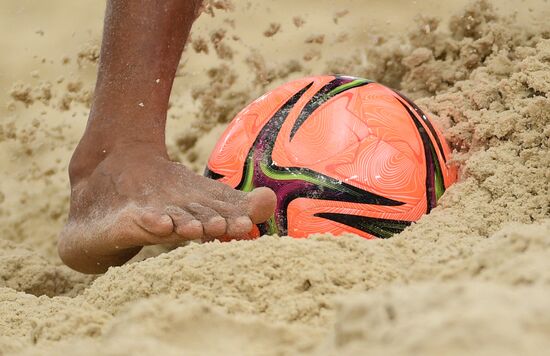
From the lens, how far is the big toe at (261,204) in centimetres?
219

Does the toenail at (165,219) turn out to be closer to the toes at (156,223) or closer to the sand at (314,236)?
the toes at (156,223)

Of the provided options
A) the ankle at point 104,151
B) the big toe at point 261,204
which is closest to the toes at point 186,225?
the big toe at point 261,204

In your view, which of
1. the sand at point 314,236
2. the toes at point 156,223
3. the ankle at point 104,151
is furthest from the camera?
the ankle at point 104,151

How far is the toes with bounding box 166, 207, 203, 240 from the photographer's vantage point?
2195mm

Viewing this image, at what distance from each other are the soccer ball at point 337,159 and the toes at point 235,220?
9cm

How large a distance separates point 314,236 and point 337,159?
0.47 metres

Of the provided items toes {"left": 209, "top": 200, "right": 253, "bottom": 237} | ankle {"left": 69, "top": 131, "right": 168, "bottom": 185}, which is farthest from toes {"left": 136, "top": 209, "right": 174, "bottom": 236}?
ankle {"left": 69, "top": 131, "right": 168, "bottom": 185}

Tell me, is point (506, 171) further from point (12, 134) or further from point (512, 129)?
point (12, 134)

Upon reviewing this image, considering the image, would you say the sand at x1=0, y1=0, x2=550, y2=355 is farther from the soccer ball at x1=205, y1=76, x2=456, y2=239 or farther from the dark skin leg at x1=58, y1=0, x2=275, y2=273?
the dark skin leg at x1=58, y1=0, x2=275, y2=273

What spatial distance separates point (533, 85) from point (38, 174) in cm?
211

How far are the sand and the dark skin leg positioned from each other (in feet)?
0.70

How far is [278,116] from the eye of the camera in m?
2.41

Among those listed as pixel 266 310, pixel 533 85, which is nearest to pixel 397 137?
pixel 533 85

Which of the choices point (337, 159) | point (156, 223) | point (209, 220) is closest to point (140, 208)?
point (156, 223)
